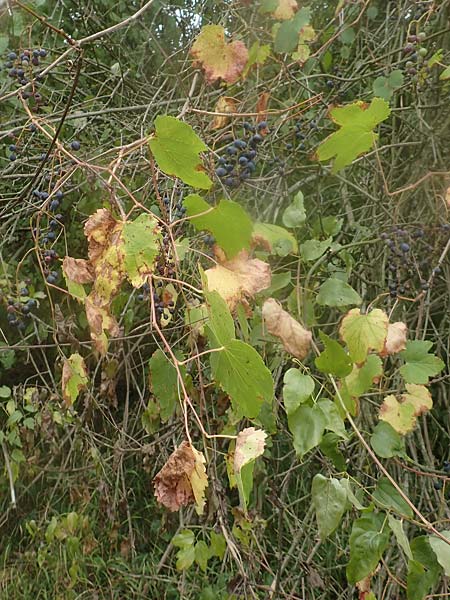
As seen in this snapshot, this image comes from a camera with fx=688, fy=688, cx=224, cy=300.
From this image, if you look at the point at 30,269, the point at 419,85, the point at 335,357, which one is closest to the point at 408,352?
the point at 335,357

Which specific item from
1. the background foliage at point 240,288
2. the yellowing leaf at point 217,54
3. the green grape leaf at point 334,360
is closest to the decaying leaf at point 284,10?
the background foliage at point 240,288

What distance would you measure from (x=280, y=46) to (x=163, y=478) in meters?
1.11

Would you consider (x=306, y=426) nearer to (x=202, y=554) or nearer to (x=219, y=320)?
(x=219, y=320)

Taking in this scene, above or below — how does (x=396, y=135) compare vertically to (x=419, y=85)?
below

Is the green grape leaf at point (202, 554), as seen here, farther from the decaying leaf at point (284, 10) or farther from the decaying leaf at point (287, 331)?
the decaying leaf at point (284, 10)

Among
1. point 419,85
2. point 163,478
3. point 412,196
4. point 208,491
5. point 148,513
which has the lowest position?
point 148,513

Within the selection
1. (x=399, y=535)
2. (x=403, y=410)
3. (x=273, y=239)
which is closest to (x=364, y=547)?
(x=399, y=535)

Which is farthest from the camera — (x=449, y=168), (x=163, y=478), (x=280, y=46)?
(x=449, y=168)

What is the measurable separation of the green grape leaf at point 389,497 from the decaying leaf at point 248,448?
0.37 meters

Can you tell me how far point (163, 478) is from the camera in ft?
2.44

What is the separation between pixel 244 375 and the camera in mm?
791

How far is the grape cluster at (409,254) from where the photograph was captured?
1.55 meters

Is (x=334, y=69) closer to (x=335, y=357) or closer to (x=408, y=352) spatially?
(x=408, y=352)

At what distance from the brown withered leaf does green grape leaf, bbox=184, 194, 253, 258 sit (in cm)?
20
